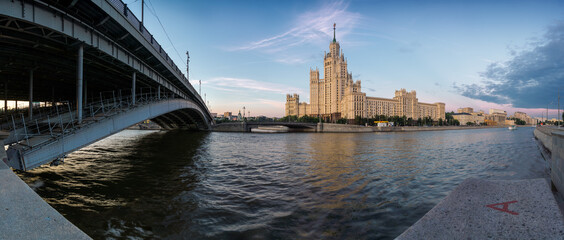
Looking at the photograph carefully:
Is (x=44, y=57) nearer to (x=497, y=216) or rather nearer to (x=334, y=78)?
(x=497, y=216)

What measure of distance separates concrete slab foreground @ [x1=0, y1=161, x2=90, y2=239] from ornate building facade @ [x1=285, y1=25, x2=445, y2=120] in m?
157

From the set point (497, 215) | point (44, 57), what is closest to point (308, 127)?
point (44, 57)

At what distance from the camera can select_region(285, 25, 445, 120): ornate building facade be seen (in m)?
158

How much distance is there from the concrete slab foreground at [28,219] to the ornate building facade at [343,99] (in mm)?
156867

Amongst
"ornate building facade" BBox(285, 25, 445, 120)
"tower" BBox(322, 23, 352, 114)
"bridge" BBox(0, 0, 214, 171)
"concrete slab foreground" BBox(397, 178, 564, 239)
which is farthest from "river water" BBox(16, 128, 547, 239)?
"tower" BBox(322, 23, 352, 114)

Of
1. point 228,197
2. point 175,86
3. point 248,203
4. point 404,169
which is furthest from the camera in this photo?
point 175,86

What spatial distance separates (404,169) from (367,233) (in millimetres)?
9770

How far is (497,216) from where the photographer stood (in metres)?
4.49

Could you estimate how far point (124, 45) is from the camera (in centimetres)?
1653

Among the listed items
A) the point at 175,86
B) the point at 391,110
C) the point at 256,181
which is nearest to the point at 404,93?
the point at 391,110

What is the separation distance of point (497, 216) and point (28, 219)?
760 cm

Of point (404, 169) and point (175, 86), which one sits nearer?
point (404, 169)

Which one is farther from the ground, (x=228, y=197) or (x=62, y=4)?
(x=62, y=4)

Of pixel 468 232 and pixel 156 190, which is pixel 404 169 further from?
pixel 156 190
